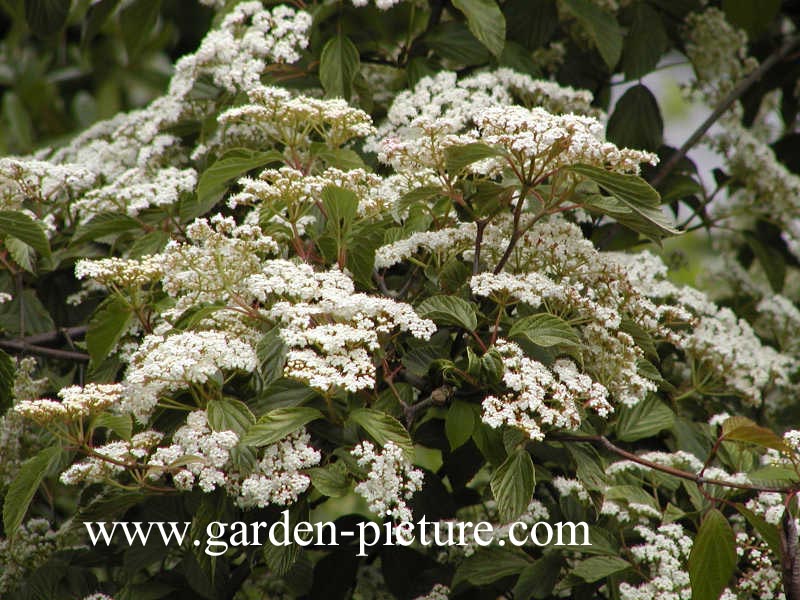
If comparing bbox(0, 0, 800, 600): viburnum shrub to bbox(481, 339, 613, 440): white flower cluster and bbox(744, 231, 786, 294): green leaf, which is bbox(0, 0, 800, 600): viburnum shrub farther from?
bbox(744, 231, 786, 294): green leaf

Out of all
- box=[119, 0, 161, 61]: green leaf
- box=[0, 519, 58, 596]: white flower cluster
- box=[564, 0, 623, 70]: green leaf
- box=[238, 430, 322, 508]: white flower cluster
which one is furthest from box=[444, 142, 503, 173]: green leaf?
box=[119, 0, 161, 61]: green leaf

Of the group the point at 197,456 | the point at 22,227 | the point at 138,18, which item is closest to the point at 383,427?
the point at 197,456

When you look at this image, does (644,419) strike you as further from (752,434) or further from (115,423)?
(115,423)

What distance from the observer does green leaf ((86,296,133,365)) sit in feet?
6.88

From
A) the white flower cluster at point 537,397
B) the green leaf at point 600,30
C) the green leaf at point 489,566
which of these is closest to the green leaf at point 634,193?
the white flower cluster at point 537,397

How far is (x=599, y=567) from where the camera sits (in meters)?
2.06

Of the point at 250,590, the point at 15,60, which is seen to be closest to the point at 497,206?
the point at 250,590

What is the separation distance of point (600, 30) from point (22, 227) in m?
1.65

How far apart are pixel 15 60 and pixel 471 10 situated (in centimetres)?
360

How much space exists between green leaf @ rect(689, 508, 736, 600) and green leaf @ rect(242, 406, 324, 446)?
0.79m

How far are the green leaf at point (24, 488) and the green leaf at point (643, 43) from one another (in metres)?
1.99

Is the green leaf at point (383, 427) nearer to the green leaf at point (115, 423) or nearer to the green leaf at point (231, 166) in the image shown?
the green leaf at point (115, 423)

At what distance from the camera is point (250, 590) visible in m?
2.71

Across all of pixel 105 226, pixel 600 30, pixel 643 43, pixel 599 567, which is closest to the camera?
pixel 599 567
